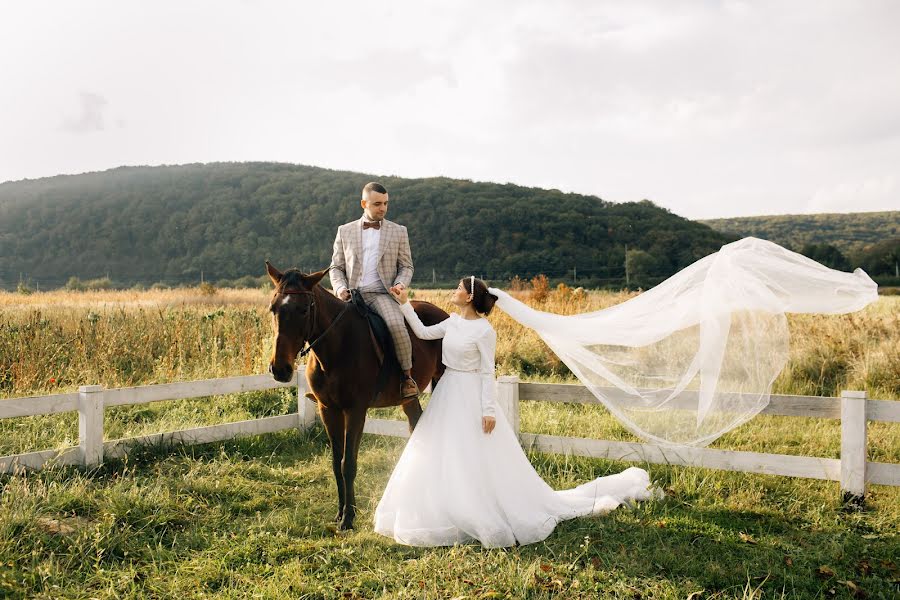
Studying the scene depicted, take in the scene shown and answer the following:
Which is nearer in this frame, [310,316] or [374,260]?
[310,316]

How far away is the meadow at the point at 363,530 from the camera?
411cm

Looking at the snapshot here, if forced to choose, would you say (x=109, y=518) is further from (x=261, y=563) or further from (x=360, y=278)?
(x=360, y=278)

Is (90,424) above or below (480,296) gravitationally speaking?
below

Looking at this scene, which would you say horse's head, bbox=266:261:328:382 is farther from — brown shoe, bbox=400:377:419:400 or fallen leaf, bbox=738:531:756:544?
fallen leaf, bbox=738:531:756:544

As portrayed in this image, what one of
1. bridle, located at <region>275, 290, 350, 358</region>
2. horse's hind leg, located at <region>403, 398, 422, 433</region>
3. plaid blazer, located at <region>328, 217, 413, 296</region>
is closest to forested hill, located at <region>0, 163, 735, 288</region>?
horse's hind leg, located at <region>403, 398, 422, 433</region>

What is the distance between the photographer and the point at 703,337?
5512 millimetres

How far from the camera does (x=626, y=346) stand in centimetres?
599

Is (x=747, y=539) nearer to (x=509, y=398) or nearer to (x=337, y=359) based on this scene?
(x=509, y=398)

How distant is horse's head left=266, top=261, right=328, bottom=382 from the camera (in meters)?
4.61

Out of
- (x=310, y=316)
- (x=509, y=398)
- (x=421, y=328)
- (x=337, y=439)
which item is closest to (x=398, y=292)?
(x=421, y=328)

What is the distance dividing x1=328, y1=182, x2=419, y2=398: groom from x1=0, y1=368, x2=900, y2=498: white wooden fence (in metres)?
1.66

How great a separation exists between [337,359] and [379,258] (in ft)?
3.49

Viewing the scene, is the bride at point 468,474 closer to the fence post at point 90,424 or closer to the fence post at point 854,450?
the fence post at point 854,450

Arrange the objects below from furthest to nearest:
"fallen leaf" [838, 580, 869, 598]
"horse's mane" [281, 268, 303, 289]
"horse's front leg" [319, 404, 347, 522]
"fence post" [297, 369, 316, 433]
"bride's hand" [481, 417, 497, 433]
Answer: "fence post" [297, 369, 316, 433] → "horse's front leg" [319, 404, 347, 522] → "bride's hand" [481, 417, 497, 433] → "horse's mane" [281, 268, 303, 289] → "fallen leaf" [838, 580, 869, 598]
